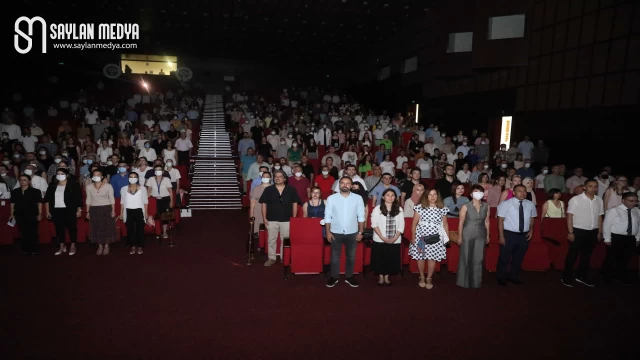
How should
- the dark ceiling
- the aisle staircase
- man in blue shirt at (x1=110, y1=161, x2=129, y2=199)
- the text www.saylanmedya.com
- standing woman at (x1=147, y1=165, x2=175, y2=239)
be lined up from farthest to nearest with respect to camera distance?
the text www.saylanmedya.com < the dark ceiling < the aisle staircase < man in blue shirt at (x1=110, y1=161, x2=129, y2=199) < standing woman at (x1=147, y1=165, x2=175, y2=239)

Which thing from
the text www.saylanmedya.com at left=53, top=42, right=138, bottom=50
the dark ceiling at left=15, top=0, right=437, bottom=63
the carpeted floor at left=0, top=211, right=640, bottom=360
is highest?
the dark ceiling at left=15, top=0, right=437, bottom=63

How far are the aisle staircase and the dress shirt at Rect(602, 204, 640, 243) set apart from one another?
9597mm

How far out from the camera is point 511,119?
1736 cm

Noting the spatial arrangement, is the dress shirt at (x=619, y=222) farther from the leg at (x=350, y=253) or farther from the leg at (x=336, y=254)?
the leg at (x=336, y=254)

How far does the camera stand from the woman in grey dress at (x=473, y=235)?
6.66 m

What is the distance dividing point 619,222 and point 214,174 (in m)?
12.1

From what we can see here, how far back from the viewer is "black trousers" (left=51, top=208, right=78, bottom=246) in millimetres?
8375

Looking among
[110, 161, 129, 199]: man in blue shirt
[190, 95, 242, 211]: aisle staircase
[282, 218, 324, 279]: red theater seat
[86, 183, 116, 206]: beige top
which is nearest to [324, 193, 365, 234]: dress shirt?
[282, 218, 324, 279]: red theater seat

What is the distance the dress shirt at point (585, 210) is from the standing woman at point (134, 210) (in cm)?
778

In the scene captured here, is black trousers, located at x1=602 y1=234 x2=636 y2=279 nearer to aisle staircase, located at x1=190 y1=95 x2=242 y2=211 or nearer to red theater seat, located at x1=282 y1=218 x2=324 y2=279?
red theater seat, located at x1=282 y1=218 x2=324 y2=279

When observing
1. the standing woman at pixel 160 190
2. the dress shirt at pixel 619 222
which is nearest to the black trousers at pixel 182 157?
the standing woman at pixel 160 190

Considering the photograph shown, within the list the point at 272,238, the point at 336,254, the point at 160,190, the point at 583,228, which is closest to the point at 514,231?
the point at 583,228

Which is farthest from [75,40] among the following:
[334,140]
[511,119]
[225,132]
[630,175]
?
[630,175]

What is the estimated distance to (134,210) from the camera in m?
8.37
